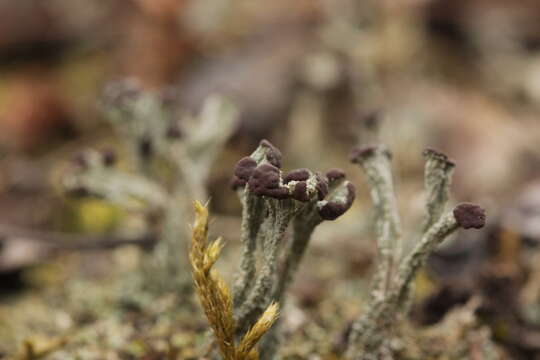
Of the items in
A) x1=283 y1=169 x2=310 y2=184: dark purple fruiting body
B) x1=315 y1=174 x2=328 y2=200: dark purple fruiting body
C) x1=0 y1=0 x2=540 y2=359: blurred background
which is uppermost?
x1=283 y1=169 x2=310 y2=184: dark purple fruiting body

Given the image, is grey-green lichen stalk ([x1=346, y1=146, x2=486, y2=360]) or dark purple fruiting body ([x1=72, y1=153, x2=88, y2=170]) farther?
dark purple fruiting body ([x1=72, y1=153, x2=88, y2=170])

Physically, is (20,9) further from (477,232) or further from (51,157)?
(477,232)

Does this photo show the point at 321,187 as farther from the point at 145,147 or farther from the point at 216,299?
the point at 145,147

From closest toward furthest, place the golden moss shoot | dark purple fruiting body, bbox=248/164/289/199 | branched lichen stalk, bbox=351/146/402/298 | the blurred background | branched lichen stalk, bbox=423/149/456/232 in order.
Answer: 1. dark purple fruiting body, bbox=248/164/289/199
2. the golden moss shoot
3. branched lichen stalk, bbox=423/149/456/232
4. branched lichen stalk, bbox=351/146/402/298
5. the blurred background

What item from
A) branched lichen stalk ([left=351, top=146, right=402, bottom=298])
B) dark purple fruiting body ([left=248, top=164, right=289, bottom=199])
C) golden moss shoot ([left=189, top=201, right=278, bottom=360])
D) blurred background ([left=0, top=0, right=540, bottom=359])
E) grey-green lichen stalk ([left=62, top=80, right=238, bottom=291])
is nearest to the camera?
dark purple fruiting body ([left=248, top=164, right=289, bottom=199])

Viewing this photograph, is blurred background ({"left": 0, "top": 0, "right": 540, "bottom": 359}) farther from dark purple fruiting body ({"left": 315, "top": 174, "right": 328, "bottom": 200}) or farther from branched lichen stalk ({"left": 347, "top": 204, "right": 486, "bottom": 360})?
dark purple fruiting body ({"left": 315, "top": 174, "right": 328, "bottom": 200})

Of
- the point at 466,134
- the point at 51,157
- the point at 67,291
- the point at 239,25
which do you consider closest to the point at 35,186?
the point at 51,157

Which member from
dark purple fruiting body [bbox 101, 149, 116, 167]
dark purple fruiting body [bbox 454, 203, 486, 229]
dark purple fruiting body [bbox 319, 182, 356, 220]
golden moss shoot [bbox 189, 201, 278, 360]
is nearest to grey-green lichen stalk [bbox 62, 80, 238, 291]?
dark purple fruiting body [bbox 101, 149, 116, 167]
